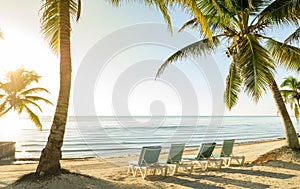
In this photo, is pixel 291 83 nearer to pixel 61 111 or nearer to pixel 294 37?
pixel 294 37

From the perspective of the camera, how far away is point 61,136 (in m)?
5.82

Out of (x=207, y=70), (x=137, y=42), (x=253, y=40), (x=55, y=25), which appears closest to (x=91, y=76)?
(x=137, y=42)

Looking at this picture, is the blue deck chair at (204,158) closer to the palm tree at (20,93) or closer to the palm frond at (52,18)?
the palm frond at (52,18)

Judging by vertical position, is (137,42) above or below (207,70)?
above

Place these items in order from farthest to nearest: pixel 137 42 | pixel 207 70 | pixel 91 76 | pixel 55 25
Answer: pixel 137 42 → pixel 91 76 → pixel 207 70 → pixel 55 25

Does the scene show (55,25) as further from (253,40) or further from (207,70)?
(207,70)

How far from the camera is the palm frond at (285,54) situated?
8.86m

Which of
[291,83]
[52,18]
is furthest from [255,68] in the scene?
[291,83]

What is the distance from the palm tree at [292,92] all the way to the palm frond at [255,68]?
16968 millimetres

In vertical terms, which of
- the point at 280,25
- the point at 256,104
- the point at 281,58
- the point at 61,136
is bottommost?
the point at 61,136

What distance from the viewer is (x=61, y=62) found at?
241 inches

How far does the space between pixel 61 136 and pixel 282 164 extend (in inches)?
247

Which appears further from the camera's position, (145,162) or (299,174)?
(145,162)

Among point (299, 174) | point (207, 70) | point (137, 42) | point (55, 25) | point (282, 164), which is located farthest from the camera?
point (137, 42)
